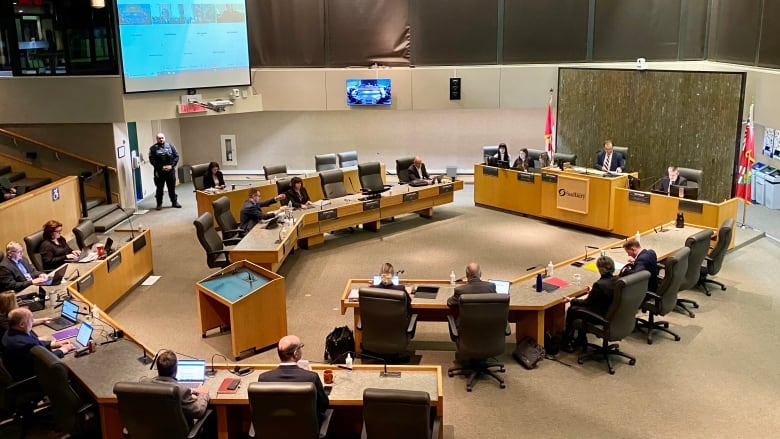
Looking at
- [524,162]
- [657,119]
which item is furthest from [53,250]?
[657,119]

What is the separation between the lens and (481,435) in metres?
6.20

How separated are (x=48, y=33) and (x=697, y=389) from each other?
1234cm

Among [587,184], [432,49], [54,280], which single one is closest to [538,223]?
[587,184]

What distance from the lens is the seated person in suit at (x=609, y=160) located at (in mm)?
13148

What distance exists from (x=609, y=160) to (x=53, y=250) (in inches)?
373

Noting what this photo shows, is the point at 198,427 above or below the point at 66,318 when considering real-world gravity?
below

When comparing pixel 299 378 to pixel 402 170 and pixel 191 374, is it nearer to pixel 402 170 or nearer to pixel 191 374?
pixel 191 374

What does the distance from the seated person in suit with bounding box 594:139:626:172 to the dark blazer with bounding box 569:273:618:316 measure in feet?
19.9

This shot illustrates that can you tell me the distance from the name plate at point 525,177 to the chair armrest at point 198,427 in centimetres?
941

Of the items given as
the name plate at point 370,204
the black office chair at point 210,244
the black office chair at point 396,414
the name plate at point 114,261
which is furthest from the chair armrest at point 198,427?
the name plate at point 370,204

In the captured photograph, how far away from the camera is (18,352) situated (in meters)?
6.06

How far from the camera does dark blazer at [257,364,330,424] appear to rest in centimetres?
520

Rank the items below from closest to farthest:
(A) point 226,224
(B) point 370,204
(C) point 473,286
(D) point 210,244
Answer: (C) point 473,286 < (D) point 210,244 < (A) point 226,224 < (B) point 370,204

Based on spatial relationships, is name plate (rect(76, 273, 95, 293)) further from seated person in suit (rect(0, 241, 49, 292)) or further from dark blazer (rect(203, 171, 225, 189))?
dark blazer (rect(203, 171, 225, 189))
